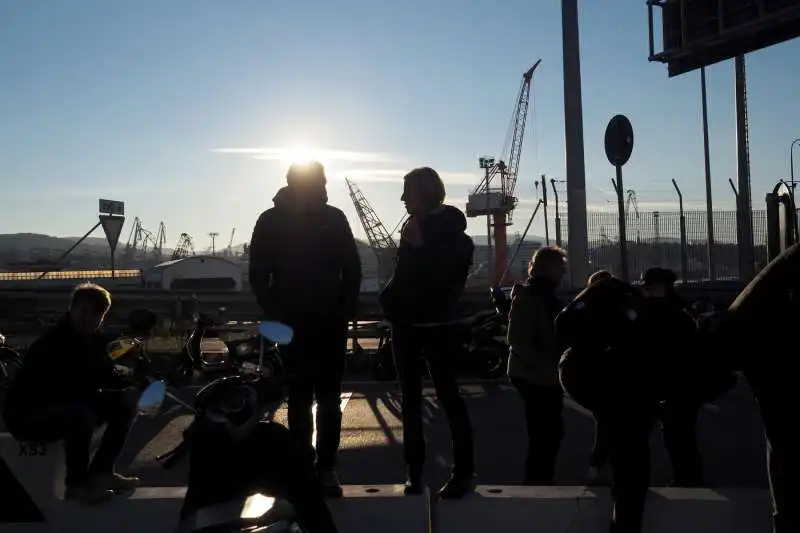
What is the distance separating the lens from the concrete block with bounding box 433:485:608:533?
409 cm

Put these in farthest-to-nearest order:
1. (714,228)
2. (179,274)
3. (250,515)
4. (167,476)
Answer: (179,274) → (714,228) → (167,476) → (250,515)

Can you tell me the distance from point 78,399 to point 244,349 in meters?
1.47

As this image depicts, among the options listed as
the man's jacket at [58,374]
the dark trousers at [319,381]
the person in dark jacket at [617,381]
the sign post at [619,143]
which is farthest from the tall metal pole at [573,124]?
the man's jacket at [58,374]

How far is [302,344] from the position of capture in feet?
15.2

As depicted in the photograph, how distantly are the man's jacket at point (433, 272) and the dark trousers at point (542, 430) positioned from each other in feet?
4.00

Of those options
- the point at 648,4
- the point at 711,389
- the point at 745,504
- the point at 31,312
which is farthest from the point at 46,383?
the point at 31,312

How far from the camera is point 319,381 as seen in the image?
4652mm

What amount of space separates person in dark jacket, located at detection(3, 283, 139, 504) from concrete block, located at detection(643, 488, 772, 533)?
292 cm

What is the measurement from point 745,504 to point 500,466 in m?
3.43

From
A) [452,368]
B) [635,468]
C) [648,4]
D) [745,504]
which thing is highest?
[648,4]

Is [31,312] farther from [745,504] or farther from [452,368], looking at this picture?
[745,504]

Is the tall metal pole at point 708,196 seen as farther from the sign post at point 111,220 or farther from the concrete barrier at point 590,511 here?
the concrete barrier at point 590,511

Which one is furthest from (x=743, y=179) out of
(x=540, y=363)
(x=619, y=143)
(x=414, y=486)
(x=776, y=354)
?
(x=776, y=354)

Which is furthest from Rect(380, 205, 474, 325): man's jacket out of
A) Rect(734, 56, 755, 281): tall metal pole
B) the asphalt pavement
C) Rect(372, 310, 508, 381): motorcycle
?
Rect(734, 56, 755, 281): tall metal pole
